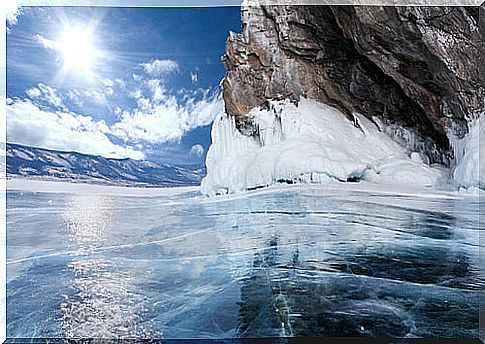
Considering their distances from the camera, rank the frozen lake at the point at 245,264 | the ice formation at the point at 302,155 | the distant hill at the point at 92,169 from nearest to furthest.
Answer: the frozen lake at the point at 245,264 → the distant hill at the point at 92,169 → the ice formation at the point at 302,155

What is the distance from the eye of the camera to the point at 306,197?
3809 mm

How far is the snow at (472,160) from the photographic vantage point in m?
3.74

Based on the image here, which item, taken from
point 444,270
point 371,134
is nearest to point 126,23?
point 371,134

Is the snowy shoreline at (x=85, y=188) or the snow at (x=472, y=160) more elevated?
the snow at (x=472, y=160)

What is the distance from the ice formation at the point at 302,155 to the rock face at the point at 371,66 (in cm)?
13

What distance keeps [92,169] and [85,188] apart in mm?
155

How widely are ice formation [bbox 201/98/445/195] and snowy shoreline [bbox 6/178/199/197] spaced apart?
283 millimetres

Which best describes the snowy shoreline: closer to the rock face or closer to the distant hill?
the distant hill

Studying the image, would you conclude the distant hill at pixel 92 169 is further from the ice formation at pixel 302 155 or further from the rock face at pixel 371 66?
the rock face at pixel 371 66

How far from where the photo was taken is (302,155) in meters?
3.93

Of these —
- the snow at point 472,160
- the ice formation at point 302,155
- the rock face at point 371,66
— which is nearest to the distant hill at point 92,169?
the ice formation at point 302,155

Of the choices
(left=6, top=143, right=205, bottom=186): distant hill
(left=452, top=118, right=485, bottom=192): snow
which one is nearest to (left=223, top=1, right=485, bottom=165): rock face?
(left=452, top=118, right=485, bottom=192): snow

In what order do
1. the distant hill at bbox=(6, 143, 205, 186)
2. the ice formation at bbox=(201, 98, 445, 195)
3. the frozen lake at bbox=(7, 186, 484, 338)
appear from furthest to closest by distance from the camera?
the ice formation at bbox=(201, 98, 445, 195)
the distant hill at bbox=(6, 143, 205, 186)
the frozen lake at bbox=(7, 186, 484, 338)

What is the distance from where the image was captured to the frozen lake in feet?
11.0
